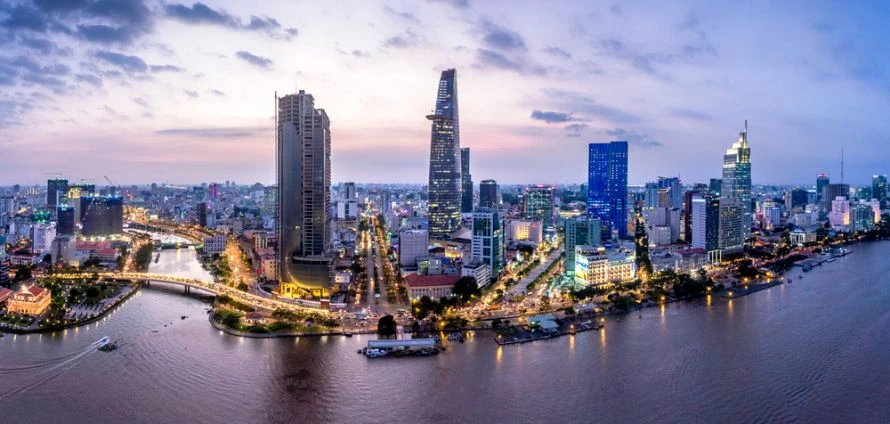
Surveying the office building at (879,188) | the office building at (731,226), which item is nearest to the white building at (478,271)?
the office building at (731,226)

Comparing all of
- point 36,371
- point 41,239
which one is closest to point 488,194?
point 41,239

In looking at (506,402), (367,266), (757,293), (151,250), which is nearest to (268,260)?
(367,266)

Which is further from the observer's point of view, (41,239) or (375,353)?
(41,239)

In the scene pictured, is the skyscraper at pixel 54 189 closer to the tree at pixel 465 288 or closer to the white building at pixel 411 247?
the white building at pixel 411 247

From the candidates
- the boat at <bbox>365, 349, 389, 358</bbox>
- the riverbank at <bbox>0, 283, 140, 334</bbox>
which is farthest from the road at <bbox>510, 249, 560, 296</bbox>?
the riverbank at <bbox>0, 283, 140, 334</bbox>

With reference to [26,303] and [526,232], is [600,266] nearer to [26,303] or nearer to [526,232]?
[526,232]

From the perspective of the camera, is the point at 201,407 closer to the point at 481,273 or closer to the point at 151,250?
the point at 481,273
